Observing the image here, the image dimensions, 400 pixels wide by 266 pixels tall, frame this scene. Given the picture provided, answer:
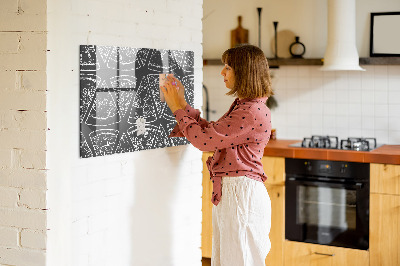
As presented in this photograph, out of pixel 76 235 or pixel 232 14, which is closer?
pixel 76 235

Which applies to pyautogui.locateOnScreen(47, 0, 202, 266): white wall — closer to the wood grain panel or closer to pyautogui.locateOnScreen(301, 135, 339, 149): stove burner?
the wood grain panel

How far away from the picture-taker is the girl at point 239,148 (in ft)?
8.96

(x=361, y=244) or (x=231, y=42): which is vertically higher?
(x=231, y=42)

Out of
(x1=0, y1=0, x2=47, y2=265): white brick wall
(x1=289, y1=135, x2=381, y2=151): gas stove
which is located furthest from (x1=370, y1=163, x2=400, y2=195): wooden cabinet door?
(x1=0, y1=0, x2=47, y2=265): white brick wall

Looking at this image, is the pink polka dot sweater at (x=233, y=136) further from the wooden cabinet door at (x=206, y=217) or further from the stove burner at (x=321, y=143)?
the wooden cabinet door at (x=206, y=217)

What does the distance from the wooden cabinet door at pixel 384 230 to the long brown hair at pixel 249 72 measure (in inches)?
69.2

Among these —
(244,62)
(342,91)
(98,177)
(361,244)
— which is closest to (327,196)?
(361,244)

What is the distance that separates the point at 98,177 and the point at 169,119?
1.92 ft

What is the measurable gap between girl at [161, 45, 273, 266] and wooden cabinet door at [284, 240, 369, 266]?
160cm

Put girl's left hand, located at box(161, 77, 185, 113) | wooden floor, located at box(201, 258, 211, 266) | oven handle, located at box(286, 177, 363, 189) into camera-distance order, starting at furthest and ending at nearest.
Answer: wooden floor, located at box(201, 258, 211, 266) → oven handle, located at box(286, 177, 363, 189) → girl's left hand, located at box(161, 77, 185, 113)

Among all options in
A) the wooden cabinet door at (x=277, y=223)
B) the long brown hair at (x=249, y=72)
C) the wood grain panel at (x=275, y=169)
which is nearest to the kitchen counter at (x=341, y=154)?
the wood grain panel at (x=275, y=169)

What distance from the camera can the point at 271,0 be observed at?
16.8ft

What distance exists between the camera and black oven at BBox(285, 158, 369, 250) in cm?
422

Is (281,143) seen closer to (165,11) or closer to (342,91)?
(342,91)
